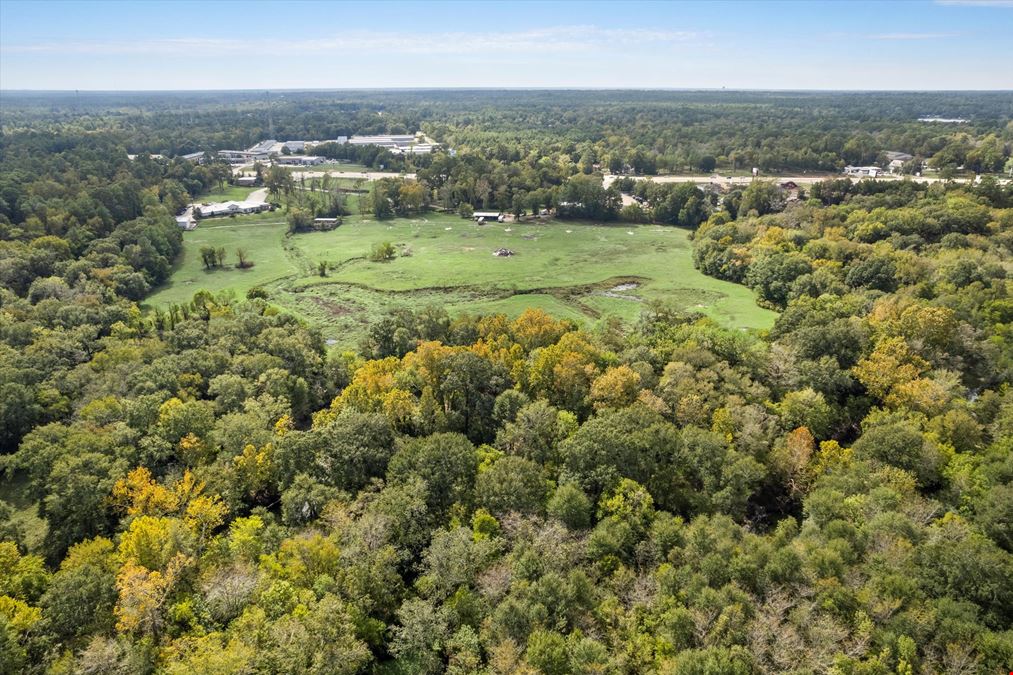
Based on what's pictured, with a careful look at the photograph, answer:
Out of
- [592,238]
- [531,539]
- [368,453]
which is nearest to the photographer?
[531,539]

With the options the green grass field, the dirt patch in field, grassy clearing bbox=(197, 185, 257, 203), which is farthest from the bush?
grassy clearing bbox=(197, 185, 257, 203)

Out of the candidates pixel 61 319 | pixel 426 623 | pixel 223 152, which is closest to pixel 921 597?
pixel 426 623

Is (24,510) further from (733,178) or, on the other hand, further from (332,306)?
(733,178)

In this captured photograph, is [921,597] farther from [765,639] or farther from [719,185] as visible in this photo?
[719,185]

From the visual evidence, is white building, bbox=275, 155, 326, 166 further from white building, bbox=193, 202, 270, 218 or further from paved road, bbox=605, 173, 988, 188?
paved road, bbox=605, 173, 988, 188

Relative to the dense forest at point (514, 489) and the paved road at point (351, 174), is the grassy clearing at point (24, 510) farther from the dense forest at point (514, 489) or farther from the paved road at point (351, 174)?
the paved road at point (351, 174)

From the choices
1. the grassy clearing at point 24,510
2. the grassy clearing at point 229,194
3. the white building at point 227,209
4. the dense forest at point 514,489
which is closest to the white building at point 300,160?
the grassy clearing at point 229,194
